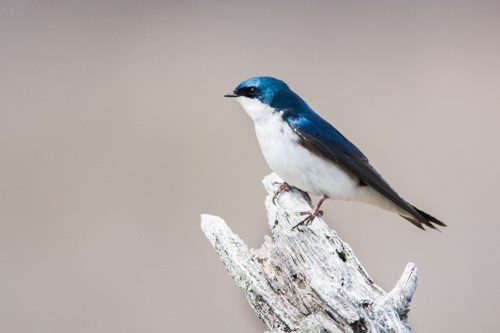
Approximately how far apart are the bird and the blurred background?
1.09 m

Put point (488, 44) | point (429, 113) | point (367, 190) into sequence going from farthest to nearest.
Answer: point (488, 44)
point (429, 113)
point (367, 190)

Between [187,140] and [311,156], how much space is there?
2.22m

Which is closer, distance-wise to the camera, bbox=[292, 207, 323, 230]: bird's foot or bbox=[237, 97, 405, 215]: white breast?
bbox=[292, 207, 323, 230]: bird's foot

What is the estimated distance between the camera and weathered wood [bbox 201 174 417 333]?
192 centimetres

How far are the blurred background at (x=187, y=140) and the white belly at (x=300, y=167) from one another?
3.62ft

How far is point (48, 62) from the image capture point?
18.7ft

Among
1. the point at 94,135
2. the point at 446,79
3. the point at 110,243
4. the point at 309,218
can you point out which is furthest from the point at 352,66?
the point at 309,218

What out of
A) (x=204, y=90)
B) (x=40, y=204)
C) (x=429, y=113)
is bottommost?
(x=40, y=204)

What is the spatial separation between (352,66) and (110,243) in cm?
190

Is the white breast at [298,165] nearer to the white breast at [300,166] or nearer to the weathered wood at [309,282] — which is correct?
the white breast at [300,166]

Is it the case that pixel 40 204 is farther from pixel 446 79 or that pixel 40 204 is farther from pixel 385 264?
pixel 446 79

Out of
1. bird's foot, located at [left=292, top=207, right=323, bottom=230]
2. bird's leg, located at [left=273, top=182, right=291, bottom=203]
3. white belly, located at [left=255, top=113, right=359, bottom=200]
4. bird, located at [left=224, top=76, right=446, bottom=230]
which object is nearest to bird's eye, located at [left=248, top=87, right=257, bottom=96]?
bird, located at [left=224, top=76, right=446, bottom=230]

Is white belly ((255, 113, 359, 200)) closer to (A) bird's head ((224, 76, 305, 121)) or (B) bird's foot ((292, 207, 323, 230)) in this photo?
(A) bird's head ((224, 76, 305, 121))

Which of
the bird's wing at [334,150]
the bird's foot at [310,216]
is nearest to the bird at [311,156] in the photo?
the bird's wing at [334,150]
